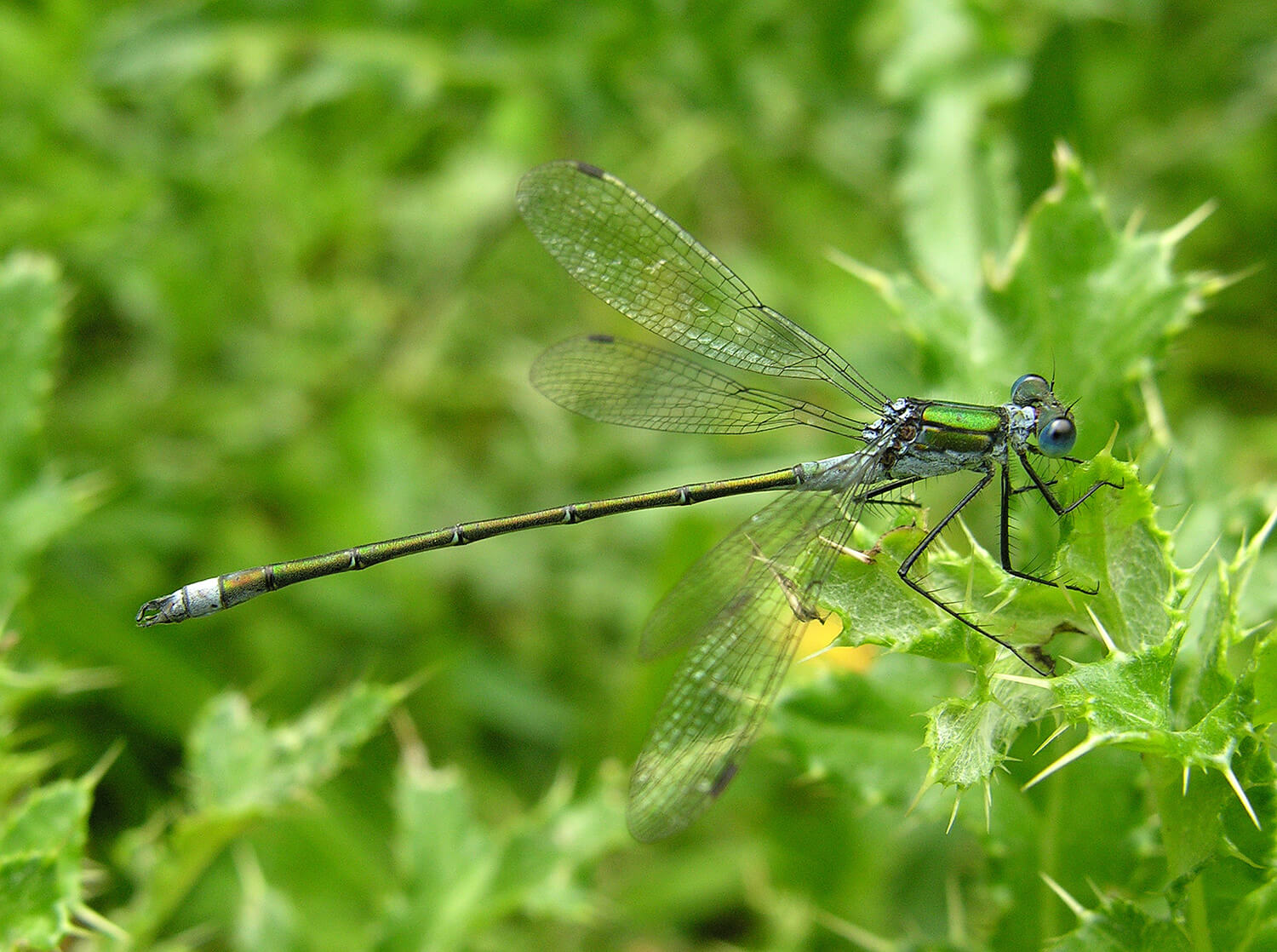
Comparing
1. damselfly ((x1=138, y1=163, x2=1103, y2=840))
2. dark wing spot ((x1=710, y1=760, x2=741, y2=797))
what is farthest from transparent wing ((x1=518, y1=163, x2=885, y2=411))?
dark wing spot ((x1=710, y1=760, x2=741, y2=797))

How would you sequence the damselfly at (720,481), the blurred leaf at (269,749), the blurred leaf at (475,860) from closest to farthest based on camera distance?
the damselfly at (720,481) → the blurred leaf at (269,749) → the blurred leaf at (475,860)

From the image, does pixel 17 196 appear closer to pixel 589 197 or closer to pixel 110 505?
pixel 110 505

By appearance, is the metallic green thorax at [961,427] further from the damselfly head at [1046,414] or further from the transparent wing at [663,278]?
the transparent wing at [663,278]

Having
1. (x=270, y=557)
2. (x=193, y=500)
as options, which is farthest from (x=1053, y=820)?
(x=193, y=500)

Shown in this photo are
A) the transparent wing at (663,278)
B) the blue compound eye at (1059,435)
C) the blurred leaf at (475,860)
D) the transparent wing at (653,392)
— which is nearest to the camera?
the blue compound eye at (1059,435)

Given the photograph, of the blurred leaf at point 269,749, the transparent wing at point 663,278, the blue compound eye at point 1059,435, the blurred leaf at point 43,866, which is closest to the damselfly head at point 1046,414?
the blue compound eye at point 1059,435

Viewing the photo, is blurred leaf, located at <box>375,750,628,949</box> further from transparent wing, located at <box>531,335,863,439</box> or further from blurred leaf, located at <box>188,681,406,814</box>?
transparent wing, located at <box>531,335,863,439</box>

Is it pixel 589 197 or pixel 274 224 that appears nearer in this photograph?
pixel 589 197
